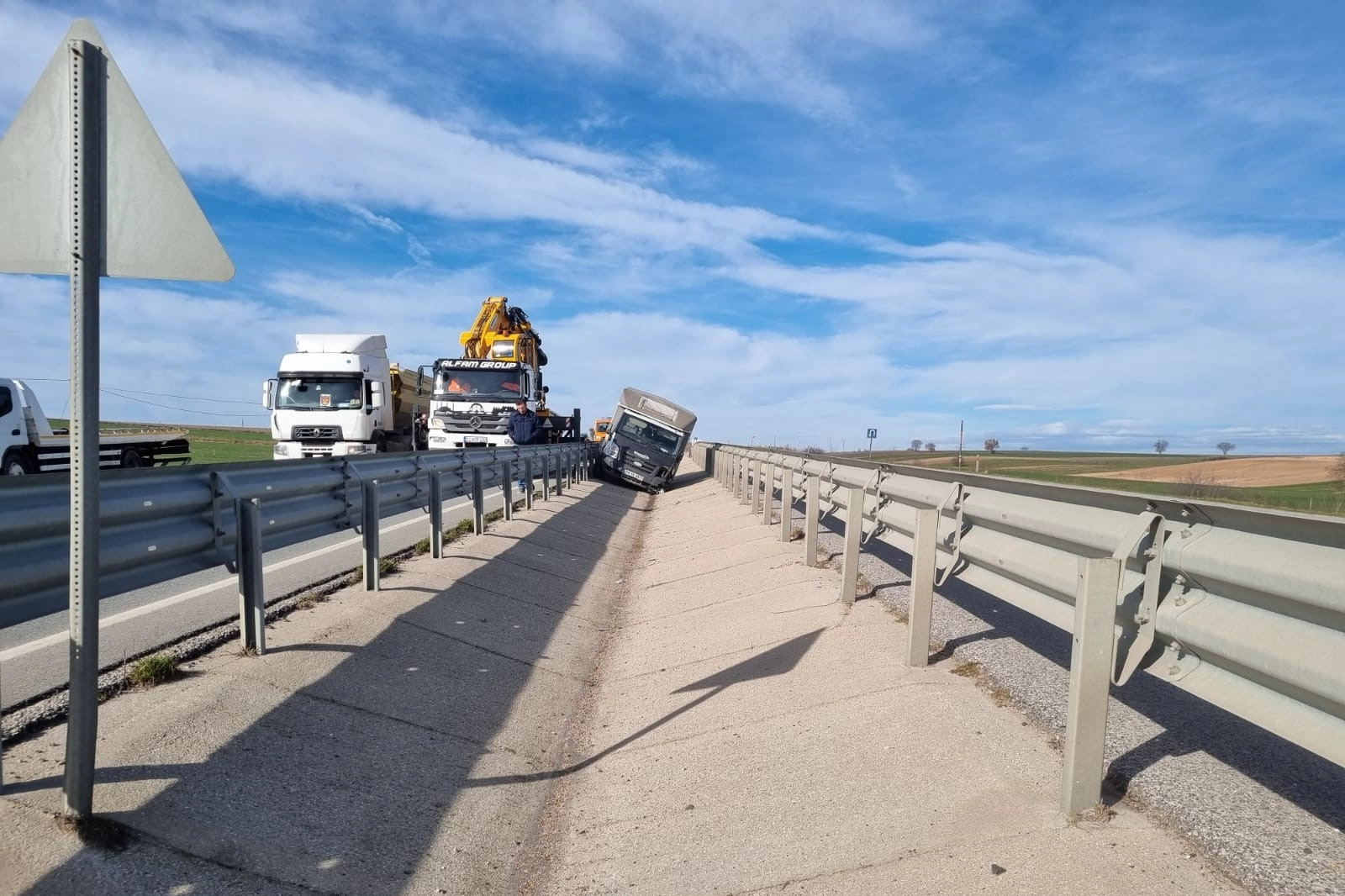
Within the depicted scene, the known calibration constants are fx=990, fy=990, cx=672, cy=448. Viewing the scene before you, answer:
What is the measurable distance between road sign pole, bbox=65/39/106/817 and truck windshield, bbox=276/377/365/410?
22.6 meters

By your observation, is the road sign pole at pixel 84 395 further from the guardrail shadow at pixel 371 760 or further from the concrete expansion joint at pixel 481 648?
the concrete expansion joint at pixel 481 648

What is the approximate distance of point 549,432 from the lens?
29219 mm

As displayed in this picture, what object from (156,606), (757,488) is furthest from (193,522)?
(757,488)

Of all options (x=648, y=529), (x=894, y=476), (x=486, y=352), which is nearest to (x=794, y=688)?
(x=894, y=476)

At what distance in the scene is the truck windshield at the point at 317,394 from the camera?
2502 cm

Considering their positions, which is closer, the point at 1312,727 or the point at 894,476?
the point at 1312,727

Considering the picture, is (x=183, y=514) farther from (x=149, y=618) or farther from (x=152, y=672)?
(x=149, y=618)

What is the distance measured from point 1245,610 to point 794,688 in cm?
290

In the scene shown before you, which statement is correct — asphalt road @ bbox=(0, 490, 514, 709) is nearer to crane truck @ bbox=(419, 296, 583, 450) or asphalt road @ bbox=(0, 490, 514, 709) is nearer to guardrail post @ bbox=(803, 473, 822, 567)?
guardrail post @ bbox=(803, 473, 822, 567)

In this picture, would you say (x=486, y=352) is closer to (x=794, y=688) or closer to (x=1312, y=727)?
(x=794, y=688)

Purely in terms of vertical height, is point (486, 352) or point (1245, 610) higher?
point (486, 352)

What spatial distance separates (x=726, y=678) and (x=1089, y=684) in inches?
118

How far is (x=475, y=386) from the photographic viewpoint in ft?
91.1

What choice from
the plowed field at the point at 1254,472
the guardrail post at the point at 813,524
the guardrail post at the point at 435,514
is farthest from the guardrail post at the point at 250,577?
the plowed field at the point at 1254,472
